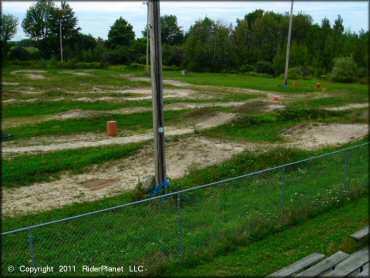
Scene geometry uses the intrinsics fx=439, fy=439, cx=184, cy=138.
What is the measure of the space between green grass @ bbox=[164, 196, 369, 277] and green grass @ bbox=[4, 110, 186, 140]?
10655mm

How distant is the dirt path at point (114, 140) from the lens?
14.1m

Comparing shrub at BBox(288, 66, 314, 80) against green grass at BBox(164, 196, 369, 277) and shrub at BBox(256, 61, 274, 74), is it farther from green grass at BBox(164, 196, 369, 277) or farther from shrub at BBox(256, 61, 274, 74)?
green grass at BBox(164, 196, 369, 277)

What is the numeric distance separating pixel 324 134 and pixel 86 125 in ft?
31.7

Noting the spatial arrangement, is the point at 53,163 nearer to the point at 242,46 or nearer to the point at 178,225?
the point at 178,225

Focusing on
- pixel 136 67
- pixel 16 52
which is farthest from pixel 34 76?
pixel 16 52

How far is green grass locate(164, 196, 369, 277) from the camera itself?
6.10 metres

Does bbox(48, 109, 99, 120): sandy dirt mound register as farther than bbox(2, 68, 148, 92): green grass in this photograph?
No

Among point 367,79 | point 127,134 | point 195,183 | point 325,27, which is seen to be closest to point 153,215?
point 195,183

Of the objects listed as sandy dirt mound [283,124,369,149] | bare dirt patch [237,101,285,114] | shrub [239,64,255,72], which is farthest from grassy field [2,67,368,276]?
shrub [239,64,255,72]

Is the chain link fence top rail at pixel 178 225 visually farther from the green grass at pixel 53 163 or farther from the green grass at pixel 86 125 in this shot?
the green grass at pixel 86 125

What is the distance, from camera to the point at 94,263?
239 inches

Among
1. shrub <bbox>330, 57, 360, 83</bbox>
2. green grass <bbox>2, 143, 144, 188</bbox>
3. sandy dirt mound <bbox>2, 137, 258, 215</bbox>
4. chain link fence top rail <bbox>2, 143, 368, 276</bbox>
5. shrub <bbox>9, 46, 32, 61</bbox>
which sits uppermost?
shrub <bbox>9, 46, 32, 61</bbox>

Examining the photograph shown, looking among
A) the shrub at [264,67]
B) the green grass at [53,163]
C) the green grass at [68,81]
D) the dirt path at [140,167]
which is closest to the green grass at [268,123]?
the dirt path at [140,167]

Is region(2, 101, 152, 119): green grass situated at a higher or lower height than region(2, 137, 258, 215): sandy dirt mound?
higher
